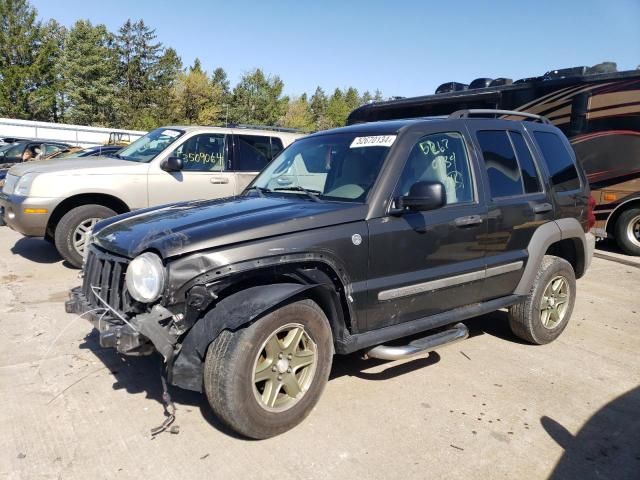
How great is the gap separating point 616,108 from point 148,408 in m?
8.98

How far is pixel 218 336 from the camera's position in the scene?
111 inches

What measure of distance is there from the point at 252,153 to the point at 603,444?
20.3 ft

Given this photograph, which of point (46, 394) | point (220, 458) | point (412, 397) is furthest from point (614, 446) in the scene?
point (46, 394)

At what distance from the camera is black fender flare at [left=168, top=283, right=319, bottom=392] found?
278 cm

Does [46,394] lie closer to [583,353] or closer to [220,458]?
[220,458]

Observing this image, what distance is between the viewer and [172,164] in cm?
692

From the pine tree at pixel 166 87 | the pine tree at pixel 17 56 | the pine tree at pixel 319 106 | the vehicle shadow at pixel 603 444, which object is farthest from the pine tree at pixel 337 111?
the vehicle shadow at pixel 603 444

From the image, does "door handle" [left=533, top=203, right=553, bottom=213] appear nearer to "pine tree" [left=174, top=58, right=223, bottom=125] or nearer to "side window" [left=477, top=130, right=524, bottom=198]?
"side window" [left=477, top=130, right=524, bottom=198]

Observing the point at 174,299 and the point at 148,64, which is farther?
the point at 148,64

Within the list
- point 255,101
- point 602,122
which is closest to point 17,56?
point 255,101

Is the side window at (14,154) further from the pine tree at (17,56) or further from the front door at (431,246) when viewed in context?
the pine tree at (17,56)

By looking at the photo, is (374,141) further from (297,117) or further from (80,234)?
(297,117)

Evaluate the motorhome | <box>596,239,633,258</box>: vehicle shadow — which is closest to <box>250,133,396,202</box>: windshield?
the motorhome

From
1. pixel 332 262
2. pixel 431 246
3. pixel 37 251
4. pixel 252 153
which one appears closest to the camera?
pixel 332 262
